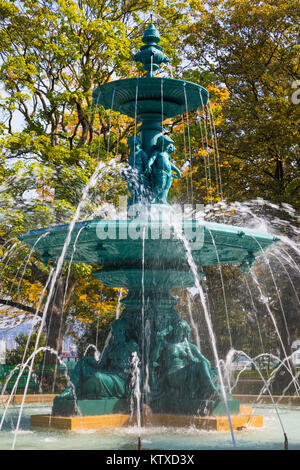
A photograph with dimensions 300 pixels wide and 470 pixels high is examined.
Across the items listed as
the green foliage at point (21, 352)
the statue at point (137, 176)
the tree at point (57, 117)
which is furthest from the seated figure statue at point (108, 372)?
the green foliage at point (21, 352)

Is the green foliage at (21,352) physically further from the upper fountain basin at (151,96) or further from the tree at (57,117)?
the upper fountain basin at (151,96)

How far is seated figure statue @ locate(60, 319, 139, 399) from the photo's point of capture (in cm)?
778

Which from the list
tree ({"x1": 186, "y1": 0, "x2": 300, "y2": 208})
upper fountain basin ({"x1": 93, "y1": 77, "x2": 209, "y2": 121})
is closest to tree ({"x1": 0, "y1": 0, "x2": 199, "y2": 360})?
tree ({"x1": 186, "y1": 0, "x2": 300, "y2": 208})

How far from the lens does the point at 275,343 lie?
2741cm

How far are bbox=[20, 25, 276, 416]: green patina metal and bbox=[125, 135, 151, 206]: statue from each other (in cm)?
2

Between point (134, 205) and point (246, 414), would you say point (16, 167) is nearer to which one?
point (134, 205)

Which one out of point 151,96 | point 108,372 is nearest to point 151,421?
point 108,372

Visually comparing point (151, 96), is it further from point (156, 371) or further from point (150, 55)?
point (156, 371)

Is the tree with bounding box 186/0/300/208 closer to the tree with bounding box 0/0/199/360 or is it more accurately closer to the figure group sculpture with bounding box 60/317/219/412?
the tree with bounding box 0/0/199/360

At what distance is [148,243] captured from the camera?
7.89m

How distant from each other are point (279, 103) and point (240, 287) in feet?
23.5

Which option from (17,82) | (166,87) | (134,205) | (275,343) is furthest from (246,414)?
(275,343)

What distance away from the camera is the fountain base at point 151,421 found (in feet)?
22.9

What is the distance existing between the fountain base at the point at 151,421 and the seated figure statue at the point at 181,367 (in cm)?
48
